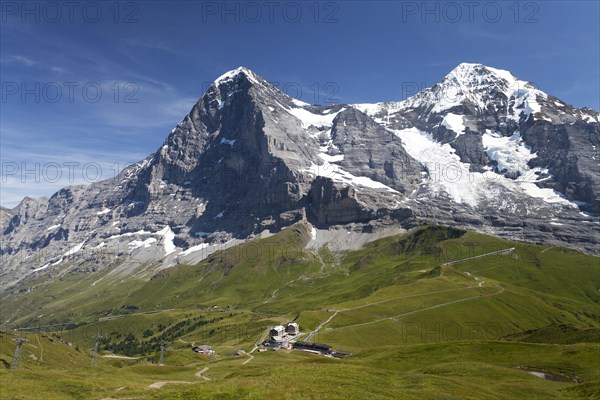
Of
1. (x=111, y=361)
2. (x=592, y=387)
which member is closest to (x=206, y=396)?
(x=592, y=387)

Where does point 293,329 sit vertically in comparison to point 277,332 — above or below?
above

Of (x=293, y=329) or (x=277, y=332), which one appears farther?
(x=293, y=329)

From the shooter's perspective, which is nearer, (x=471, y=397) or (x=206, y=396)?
(x=206, y=396)

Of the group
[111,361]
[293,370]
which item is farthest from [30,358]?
[293,370]

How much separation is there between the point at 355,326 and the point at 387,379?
113374mm

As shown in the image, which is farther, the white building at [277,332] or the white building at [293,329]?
the white building at [293,329]

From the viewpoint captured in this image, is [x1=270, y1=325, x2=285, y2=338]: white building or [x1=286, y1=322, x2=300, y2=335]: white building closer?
[x1=270, y1=325, x2=285, y2=338]: white building

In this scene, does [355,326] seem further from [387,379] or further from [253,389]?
[253,389]

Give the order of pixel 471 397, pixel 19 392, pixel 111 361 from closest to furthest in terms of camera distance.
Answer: pixel 19 392 → pixel 471 397 → pixel 111 361

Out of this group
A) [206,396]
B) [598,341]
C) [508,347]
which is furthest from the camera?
[598,341]

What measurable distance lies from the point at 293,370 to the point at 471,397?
30.3 metres

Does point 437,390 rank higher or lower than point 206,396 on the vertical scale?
lower

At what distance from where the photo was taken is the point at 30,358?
14338cm

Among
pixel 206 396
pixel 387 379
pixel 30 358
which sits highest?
pixel 206 396
